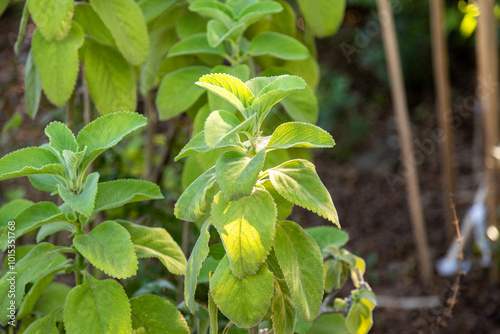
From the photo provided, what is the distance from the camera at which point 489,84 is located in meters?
2.13

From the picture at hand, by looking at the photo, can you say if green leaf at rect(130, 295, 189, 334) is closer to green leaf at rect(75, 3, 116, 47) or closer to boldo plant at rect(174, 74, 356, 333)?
boldo plant at rect(174, 74, 356, 333)

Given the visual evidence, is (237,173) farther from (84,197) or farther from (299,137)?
(84,197)

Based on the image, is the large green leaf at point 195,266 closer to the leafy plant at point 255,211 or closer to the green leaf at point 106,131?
the leafy plant at point 255,211

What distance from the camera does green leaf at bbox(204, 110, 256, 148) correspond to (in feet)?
2.01

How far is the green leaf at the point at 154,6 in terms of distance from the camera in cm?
113

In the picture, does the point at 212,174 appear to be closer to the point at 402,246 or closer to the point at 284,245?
the point at 284,245

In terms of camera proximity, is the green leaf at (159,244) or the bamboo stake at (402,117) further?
the bamboo stake at (402,117)

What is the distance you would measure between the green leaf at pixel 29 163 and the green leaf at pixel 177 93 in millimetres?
291

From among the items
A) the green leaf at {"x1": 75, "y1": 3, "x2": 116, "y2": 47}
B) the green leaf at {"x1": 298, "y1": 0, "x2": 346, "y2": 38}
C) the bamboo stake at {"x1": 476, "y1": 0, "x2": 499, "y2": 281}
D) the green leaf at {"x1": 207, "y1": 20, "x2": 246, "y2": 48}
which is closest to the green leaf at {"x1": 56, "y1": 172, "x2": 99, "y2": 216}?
the green leaf at {"x1": 207, "y1": 20, "x2": 246, "y2": 48}

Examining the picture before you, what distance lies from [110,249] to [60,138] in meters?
0.19

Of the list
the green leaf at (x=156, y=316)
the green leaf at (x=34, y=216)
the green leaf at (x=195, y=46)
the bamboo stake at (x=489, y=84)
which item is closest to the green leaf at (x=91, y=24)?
the green leaf at (x=195, y=46)

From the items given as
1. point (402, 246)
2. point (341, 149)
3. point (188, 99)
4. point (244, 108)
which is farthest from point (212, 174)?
point (341, 149)

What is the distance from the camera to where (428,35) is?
397 cm

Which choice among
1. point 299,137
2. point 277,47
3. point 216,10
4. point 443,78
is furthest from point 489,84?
point 299,137
